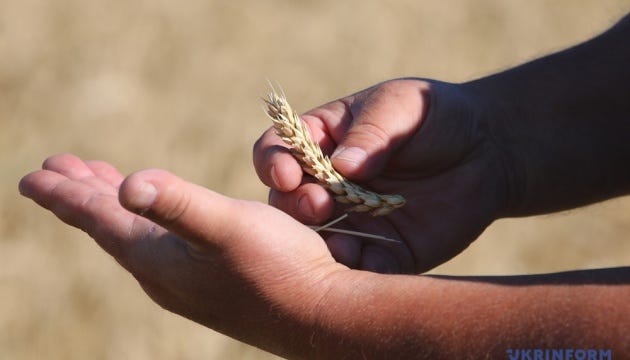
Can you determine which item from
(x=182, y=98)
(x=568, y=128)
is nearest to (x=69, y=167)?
(x=568, y=128)

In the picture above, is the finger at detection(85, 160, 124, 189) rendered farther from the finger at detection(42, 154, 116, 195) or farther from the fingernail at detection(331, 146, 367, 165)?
the fingernail at detection(331, 146, 367, 165)

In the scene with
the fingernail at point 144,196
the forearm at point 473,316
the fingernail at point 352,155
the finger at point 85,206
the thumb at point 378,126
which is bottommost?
the forearm at point 473,316

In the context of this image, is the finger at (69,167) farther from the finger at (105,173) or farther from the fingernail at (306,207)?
the fingernail at (306,207)

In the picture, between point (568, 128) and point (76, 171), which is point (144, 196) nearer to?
point (76, 171)

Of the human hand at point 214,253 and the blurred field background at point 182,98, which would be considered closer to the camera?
the human hand at point 214,253

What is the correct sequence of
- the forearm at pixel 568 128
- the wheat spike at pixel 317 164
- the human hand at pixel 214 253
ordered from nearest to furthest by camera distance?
the human hand at pixel 214 253 → the wheat spike at pixel 317 164 → the forearm at pixel 568 128

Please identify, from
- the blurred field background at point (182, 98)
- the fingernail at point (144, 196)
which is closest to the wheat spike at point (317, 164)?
the fingernail at point (144, 196)

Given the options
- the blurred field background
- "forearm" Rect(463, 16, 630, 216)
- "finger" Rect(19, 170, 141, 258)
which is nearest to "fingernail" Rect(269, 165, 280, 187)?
"finger" Rect(19, 170, 141, 258)
